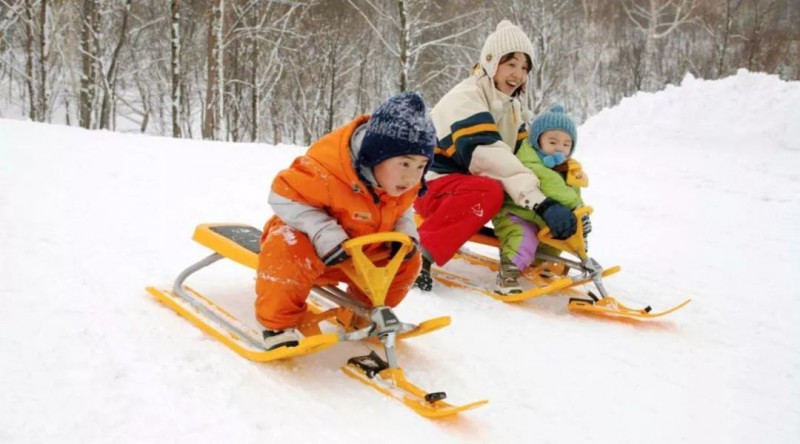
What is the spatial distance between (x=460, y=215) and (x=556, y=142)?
808 millimetres

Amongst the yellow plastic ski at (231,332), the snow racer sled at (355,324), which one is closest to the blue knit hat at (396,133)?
the snow racer sled at (355,324)

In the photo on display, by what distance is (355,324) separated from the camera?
2668 millimetres

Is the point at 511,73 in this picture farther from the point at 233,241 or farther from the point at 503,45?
the point at 233,241

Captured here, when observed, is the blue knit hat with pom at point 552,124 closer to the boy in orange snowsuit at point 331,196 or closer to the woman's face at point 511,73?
the woman's face at point 511,73

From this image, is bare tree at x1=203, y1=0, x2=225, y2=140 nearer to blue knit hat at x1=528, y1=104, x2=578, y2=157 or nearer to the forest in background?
the forest in background

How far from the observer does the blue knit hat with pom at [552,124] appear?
3.80 metres

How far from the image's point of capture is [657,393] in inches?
98.0

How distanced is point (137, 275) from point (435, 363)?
1.55 metres

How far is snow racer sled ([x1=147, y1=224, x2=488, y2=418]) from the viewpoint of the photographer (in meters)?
2.17

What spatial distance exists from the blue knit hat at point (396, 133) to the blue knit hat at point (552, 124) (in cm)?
167

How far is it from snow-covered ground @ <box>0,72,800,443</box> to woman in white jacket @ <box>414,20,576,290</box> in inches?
15.2

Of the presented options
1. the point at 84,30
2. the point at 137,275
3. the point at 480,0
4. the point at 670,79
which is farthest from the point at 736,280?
the point at 670,79

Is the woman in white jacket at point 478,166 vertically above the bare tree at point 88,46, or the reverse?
the bare tree at point 88,46

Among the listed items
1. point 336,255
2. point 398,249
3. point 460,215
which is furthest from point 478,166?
point 336,255
